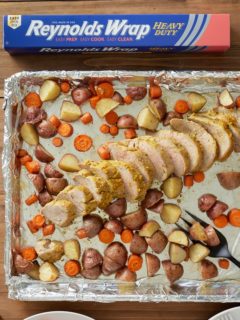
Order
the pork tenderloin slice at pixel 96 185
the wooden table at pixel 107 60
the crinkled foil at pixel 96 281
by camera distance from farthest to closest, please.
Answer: the wooden table at pixel 107 60 → the crinkled foil at pixel 96 281 → the pork tenderloin slice at pixel 96 185

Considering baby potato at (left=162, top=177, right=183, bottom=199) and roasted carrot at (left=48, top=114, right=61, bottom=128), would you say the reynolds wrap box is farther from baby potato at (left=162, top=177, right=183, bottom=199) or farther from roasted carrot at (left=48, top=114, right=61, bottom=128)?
baby potato at (left=162, top=177, right=183, bottom=199)

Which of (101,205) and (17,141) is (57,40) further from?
(101,205)

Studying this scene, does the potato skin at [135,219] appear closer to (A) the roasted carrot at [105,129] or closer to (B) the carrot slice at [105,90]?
(A) the roasted carrot at [105,129]

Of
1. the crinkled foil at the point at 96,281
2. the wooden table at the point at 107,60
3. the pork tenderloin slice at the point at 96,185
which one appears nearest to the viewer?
the pork tenderloin slice at the point at 96,185

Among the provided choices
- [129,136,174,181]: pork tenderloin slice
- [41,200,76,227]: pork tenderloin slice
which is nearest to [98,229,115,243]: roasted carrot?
[41,200,76,227]: pork tenderloin slice

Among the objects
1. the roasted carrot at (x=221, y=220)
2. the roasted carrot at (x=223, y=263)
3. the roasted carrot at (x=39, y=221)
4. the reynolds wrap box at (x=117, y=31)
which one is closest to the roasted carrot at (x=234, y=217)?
the roasted carrot at (x=221, y=220)

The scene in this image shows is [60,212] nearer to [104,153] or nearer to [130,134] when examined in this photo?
[104,153]
